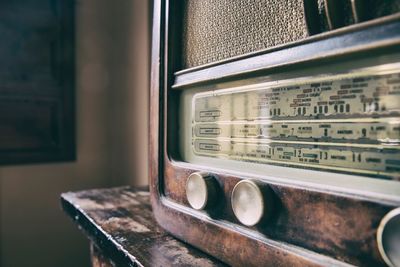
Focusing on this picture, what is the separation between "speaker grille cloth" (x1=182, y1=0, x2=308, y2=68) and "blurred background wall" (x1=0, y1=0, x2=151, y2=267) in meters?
1.00

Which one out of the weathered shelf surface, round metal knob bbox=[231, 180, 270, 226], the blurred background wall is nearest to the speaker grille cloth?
round metal knob bbox=[231, 180, 270, 226]

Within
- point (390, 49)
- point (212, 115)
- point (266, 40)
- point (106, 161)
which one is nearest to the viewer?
point (390, 49)

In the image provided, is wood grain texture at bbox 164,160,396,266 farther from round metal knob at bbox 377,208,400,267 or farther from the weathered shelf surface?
the weathered shelf surface

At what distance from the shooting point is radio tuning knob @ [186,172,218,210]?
0.53 meters

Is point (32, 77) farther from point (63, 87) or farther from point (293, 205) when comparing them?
point (293, 205)

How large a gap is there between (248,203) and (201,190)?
0.10 meters

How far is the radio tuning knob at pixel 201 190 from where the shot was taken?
53 centimetres

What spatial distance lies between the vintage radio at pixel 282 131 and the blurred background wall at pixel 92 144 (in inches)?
40.1

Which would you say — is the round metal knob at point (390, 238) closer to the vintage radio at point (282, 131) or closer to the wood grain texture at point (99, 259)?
the vintage radio at point (282, 131)

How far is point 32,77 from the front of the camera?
67.6 inches

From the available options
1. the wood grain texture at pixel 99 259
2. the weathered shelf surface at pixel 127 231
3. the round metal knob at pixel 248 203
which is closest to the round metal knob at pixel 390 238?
the round metal knob at pixel 248 203

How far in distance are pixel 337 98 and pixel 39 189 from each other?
1701mm

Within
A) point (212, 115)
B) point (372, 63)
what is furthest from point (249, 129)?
point (372, 63)

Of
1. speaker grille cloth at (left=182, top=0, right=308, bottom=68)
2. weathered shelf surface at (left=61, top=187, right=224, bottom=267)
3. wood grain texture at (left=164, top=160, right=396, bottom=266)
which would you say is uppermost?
speaker grille cloth at (left=182, top=0, right=308, bottom=68)
